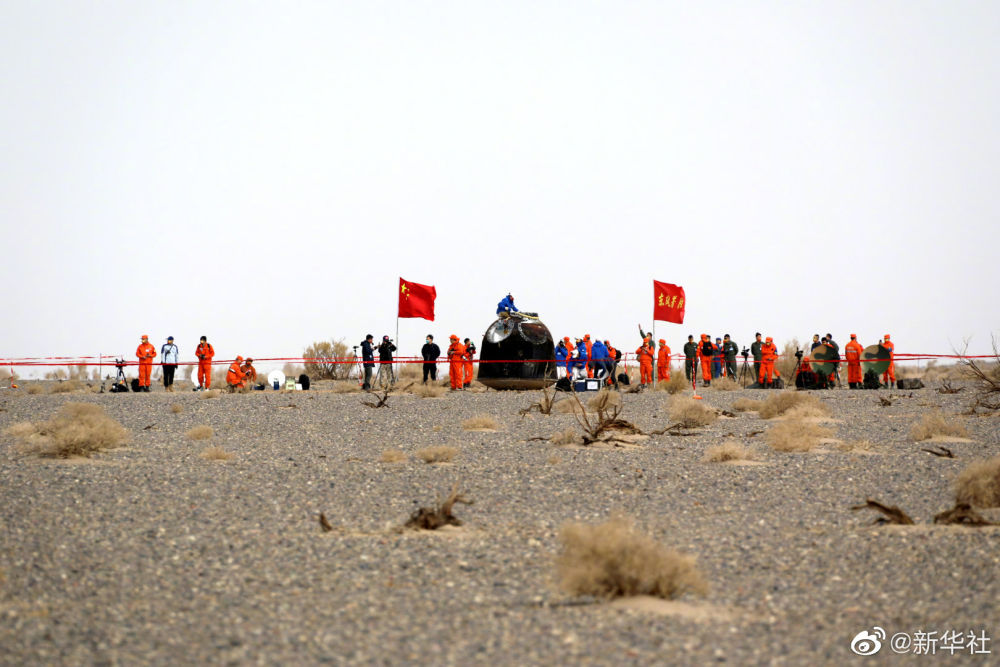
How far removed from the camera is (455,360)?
95.0 ft

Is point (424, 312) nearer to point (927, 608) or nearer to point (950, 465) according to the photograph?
Result: point (950, 465)

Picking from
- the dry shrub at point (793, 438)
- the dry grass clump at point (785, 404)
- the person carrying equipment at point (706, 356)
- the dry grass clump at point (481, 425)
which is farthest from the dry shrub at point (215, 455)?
the person carrying equipment at point (706, 356)

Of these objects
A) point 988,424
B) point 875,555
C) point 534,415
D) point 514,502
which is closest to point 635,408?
point 534,415

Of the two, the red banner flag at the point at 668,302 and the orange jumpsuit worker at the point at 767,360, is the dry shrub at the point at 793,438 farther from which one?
the orange jumpsuit worker at the point at 767,360

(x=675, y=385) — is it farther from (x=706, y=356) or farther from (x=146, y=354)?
(x=146, y=354)

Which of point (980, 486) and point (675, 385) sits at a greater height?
point (675, 385)

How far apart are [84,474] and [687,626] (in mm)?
8266

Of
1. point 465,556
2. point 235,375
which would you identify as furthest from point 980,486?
point 235,375

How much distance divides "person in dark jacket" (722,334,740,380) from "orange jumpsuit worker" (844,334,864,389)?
4492mm

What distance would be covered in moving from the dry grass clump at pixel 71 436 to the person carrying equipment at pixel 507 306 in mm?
12950

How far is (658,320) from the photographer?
29453 millimetres

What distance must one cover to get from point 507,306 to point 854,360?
11.2 m

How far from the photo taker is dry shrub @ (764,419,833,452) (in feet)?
45.4

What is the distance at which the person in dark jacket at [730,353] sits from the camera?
110 feet
